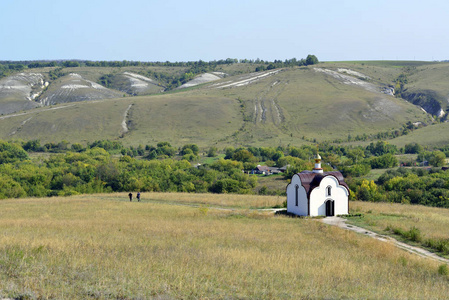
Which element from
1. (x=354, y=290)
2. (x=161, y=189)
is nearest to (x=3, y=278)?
(x=354, y=290)

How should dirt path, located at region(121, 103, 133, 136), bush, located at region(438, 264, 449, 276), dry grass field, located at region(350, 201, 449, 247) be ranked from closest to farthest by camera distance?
1. bush, located at region(438, 264, 449, 276)
2. dry grass field, located at region(350, 201, 449, 247)
3. dirt path, located at region(121, 103, 133, 136)

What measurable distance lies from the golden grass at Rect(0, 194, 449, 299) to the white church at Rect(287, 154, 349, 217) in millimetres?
7247

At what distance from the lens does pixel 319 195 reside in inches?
1363

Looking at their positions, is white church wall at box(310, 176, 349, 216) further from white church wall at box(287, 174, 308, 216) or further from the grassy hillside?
the grassy hillside

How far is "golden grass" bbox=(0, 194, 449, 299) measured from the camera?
10.9 metres

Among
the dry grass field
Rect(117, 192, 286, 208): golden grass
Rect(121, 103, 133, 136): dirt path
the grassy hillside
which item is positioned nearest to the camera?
the dry grass field

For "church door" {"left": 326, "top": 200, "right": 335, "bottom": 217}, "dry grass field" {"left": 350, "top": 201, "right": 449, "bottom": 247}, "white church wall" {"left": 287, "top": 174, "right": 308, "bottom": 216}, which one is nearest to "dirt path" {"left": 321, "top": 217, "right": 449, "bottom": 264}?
"dry grass field" {"left": 350, "top": 201, "right": 449, "bottom": 247}

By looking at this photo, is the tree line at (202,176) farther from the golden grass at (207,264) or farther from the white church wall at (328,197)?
the golden grass at (207,264)

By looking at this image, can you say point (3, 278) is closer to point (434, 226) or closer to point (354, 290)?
point (354, 290)

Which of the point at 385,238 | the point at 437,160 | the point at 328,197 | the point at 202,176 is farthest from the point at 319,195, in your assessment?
the point at 437,160

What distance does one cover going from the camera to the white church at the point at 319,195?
3436 cm

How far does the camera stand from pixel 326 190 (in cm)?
3484

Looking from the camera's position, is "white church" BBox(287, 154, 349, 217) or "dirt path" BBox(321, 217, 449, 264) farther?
"white church" BBox(287, 154, 349, 217)

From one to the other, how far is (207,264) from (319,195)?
2131 cm
